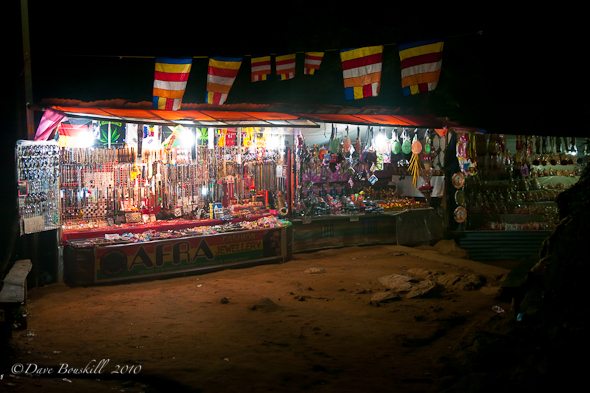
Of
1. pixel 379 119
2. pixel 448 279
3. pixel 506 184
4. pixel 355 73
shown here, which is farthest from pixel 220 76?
pixel 506 184

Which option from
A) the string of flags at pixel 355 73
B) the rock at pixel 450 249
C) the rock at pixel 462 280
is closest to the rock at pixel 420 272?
the rock at pixel 462 280

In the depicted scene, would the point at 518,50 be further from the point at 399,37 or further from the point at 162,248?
the point at 162,248

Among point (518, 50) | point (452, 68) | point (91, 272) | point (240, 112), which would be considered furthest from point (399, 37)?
point (91, 272)

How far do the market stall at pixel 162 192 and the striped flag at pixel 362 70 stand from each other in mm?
1156

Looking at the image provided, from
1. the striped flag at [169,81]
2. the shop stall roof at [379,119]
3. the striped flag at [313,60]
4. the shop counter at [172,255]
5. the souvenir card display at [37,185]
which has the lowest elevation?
the shop counter at [172,255]

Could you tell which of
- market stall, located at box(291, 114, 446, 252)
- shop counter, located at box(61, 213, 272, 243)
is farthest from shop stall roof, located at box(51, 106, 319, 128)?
shop counter, located at box(61, 213, 272, 243)

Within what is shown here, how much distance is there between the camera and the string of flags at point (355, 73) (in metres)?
10.6

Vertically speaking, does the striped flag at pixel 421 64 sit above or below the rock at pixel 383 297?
above

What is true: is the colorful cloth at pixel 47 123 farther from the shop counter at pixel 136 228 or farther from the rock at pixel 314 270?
the rock at pixel 314 270

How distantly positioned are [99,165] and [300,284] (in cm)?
405

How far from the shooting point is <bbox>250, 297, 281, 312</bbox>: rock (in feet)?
27.2

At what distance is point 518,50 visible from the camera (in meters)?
27.1

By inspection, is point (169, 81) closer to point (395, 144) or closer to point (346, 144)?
point (346, 144)

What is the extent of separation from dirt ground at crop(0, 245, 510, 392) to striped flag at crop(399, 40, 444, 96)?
12.0 feet
